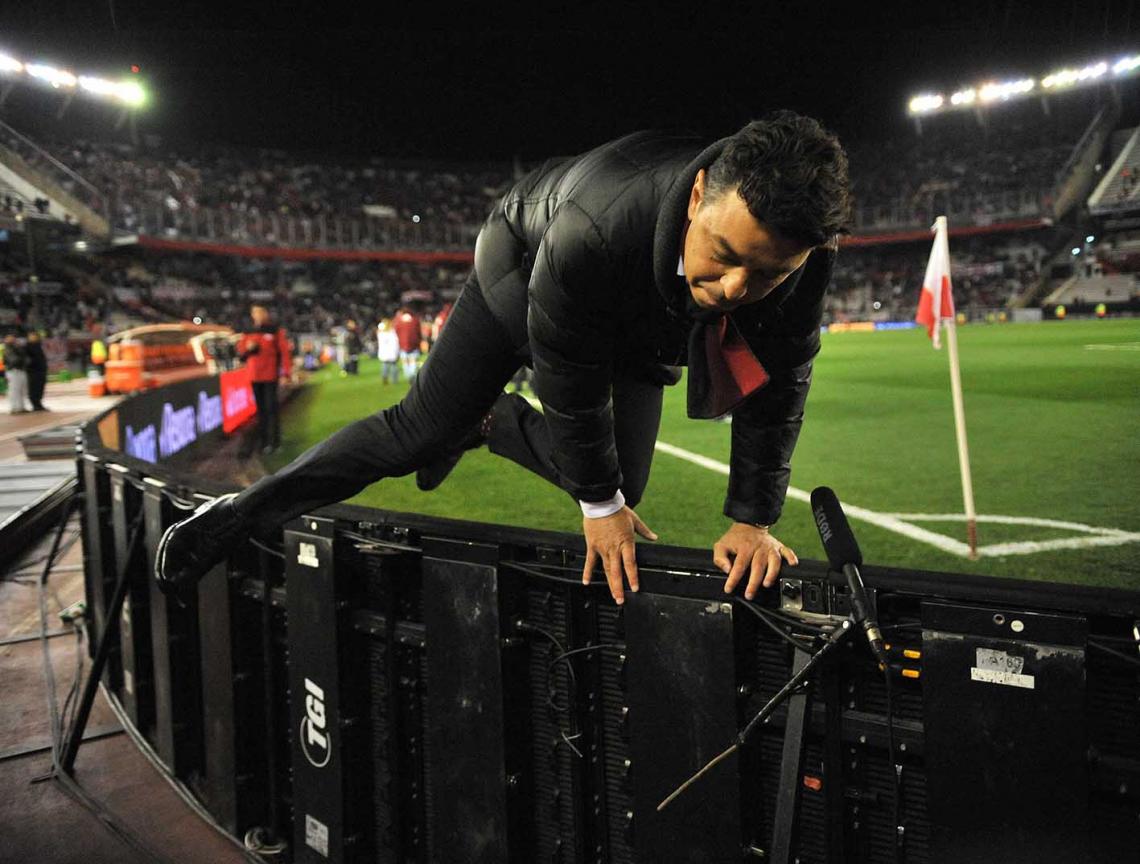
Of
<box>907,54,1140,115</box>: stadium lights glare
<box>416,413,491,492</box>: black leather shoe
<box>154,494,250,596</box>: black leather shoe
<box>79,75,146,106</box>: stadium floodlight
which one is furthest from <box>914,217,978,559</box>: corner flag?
<box>907,54,1140,115</box>: stadium lights glare

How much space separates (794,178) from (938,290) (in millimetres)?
4177

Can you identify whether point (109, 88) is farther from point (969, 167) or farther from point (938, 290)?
point (969, 167)

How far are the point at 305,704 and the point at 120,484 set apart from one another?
5.84 ft

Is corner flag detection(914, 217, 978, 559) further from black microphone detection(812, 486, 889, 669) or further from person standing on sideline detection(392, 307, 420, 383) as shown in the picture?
person standing on sideline detection(392, 307, 420, 383)

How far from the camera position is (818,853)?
5.57 feet

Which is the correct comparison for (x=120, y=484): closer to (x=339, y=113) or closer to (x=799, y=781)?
(x=799, y=781)

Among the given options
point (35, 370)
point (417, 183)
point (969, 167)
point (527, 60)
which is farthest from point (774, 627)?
point (969, 167)

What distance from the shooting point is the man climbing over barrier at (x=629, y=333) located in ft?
5.45

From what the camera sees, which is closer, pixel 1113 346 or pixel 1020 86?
pixel 1113 346

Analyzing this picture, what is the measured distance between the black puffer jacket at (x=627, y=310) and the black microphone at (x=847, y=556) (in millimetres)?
449

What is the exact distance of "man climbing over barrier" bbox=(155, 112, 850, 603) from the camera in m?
1.66

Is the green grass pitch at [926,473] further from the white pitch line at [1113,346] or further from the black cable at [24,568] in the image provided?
the white pitch line at [1113,346]

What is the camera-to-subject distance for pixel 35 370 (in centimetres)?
1620

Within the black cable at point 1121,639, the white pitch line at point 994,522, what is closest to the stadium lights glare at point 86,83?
the white pitch line at point 994,522
